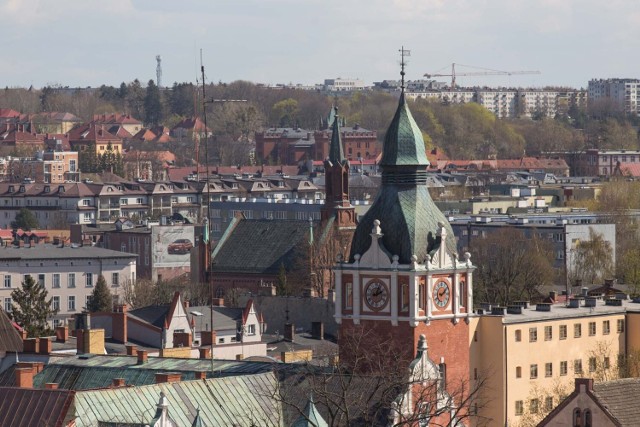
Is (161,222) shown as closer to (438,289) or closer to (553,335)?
(553,335)

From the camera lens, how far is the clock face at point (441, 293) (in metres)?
58.8

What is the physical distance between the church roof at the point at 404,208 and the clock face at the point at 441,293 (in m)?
0.78

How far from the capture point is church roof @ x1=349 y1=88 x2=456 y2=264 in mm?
58750

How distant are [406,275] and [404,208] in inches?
63.7

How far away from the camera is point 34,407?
1998 inches

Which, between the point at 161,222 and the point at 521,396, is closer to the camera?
the point at 521,396

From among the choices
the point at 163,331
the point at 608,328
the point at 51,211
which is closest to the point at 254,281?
the point at 163,331

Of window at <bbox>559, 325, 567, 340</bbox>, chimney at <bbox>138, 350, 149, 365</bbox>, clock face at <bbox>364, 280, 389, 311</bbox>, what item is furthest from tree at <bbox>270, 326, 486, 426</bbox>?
window at <bbox>559, 325, 567, 340</bbox>

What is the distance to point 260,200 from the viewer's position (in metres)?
156

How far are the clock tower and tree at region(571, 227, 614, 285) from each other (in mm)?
54699

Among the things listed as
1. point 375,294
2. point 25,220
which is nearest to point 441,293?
point 375,294

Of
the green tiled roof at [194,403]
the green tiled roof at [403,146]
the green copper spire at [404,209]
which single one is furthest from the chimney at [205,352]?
the green tiled roof at [194,403]

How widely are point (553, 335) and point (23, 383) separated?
2094cm

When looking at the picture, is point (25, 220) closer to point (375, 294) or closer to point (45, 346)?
point (45, 346)
